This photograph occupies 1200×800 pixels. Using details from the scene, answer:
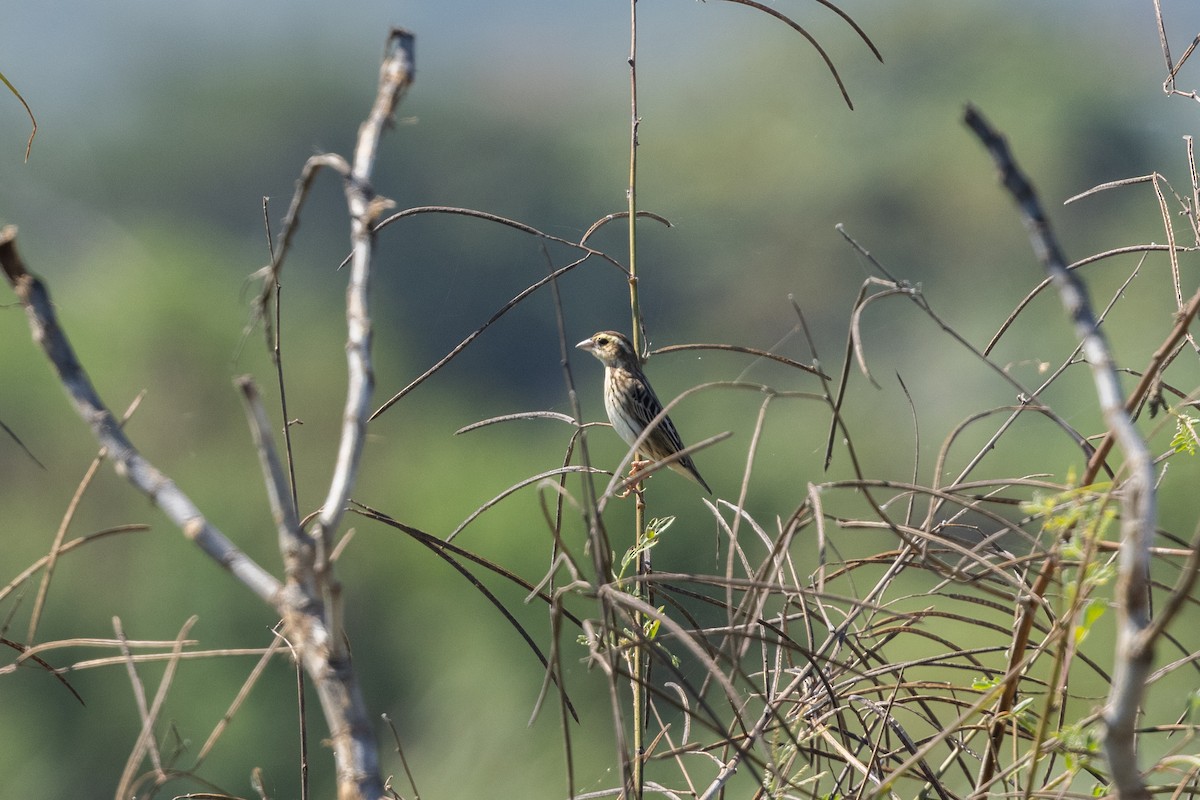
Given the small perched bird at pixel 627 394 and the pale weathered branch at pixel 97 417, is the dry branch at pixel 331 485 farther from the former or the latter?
the small perched bird at pixel 627 394

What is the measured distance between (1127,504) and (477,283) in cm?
5321

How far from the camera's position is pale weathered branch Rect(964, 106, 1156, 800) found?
1023mm

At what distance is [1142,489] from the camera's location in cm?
103

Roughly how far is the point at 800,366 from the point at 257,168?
7042 centimetres

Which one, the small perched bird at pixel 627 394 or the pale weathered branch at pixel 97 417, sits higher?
the pale weathered branch at pixel 97 417

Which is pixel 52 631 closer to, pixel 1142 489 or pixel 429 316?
pixel 429 316

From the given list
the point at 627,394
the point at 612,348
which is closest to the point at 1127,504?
the point at 627,394

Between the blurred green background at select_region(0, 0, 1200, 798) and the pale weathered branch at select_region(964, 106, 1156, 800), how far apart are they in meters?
15.3

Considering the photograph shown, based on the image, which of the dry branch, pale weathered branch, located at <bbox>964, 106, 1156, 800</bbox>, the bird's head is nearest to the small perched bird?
the bird's head

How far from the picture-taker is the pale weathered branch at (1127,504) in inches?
40.3

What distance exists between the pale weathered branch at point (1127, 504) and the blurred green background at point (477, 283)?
15.3m

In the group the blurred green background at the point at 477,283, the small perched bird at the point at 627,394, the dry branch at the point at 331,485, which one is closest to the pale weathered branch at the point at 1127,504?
the dry branch at the point at 331,485

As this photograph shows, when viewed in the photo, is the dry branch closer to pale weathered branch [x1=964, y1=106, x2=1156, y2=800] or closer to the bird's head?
pale weathered branch [x1=964, y1=106, x2=1156, y2=800]

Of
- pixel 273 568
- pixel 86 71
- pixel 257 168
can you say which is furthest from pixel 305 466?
pixel 86 71
